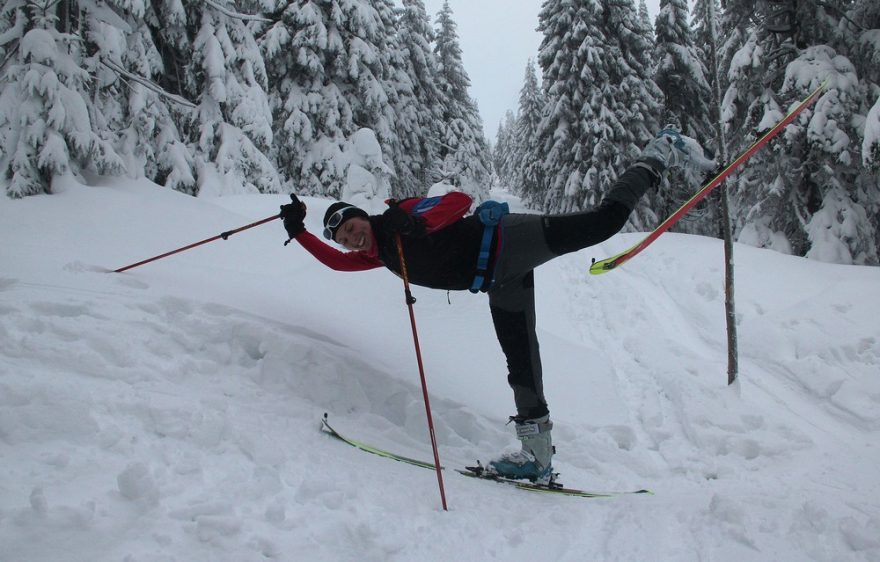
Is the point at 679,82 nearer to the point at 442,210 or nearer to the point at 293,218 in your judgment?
the point at 442,210

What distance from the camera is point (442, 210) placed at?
3.71m

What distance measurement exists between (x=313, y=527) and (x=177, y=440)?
3.13 ft

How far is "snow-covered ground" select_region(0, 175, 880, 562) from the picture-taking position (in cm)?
243

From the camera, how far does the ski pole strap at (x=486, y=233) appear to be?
375cm

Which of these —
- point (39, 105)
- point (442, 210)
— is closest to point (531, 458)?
point (442, 210)

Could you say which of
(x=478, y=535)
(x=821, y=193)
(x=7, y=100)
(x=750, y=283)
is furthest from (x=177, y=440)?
(x=821, y=193)

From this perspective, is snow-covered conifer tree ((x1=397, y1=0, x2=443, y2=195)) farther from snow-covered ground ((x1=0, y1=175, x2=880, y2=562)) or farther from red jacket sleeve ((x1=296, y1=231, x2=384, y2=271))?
red jacket sleeve ((x1=296, y1=231, x2=384, y2=271))

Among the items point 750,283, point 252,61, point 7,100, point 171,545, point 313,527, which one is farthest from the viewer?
point 252,61

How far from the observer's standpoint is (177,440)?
9.36 ft

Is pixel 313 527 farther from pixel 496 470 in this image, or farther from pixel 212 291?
pixel 212 291

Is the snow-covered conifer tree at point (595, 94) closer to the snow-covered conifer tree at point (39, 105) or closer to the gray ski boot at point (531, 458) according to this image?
the snow-covered conifer tree at point (39, 105)

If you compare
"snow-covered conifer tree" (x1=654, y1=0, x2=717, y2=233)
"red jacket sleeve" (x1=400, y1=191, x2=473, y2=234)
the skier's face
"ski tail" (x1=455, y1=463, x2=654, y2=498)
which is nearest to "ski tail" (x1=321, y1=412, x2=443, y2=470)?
"ski tail" (x1=455, y1=463, x2=654, y2=498)

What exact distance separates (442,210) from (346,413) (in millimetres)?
1763

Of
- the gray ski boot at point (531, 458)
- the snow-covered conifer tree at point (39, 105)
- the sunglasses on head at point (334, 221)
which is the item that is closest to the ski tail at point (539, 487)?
the gray ski boot at point (531, 458)
